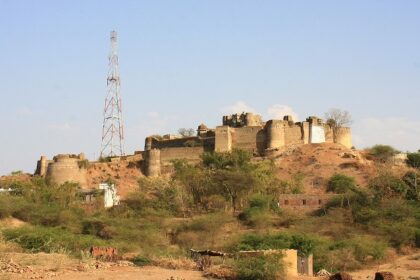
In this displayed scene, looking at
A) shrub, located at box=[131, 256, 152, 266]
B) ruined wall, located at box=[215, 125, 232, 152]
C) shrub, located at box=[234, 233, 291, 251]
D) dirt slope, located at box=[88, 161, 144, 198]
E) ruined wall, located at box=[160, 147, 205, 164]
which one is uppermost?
ruined wall, located at box=[215, 125, 232, 152]

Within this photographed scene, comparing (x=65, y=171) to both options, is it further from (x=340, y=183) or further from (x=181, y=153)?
(x=340, y=183)

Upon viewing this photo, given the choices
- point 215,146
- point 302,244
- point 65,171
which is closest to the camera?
point 302,244

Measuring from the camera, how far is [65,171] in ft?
148

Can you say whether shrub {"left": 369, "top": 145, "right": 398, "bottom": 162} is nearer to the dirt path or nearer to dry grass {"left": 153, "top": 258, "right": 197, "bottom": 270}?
dry grass {"left": 153, "top": 258, "right": 197, "bottom": 270}

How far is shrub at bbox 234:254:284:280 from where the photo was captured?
17.7m

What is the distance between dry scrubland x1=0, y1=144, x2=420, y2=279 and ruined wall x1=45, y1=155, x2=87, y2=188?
1157 millimetres

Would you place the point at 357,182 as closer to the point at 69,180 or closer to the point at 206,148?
the point at 206,148

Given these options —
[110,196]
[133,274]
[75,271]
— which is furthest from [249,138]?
[75,271]

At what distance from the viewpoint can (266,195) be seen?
39156 millimetres

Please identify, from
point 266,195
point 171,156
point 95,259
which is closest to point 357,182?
point 266,195

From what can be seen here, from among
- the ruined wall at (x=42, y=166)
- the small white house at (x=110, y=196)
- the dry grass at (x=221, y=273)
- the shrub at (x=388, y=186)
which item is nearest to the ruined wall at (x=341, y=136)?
the shrub at (x=388, y=186)

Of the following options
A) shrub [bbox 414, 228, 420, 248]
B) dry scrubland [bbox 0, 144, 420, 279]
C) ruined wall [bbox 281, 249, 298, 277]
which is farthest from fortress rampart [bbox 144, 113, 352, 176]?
ruined wall [bbox 281, 249, 298, 277]

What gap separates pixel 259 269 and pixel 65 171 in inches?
1149

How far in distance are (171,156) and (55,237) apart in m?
22.9
